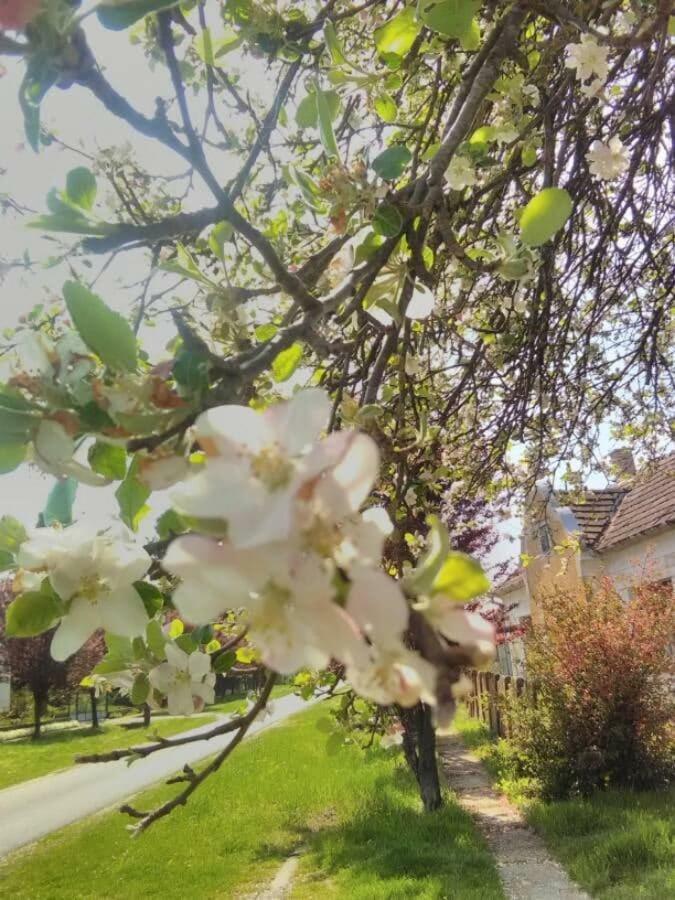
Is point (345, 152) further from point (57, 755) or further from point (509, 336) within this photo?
point (57, 755)

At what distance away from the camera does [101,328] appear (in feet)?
1.79

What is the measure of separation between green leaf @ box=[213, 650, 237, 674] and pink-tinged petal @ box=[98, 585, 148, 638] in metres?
0.30

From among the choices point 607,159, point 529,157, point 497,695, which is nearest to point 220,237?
point 529,157

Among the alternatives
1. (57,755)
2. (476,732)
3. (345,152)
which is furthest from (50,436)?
(57,755)

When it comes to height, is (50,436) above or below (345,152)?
below

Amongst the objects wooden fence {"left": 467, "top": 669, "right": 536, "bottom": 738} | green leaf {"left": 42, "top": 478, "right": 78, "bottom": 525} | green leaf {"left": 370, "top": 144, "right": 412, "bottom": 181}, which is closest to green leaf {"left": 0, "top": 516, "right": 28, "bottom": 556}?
green leaf {"left": 42, "top": 478, "right": 78, "bottom": 525}

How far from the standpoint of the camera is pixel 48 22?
Result: 60cm

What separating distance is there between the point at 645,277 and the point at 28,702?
3078 cm

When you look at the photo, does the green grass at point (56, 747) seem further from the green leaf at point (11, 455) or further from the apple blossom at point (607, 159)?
the green leaf at point (11, 455)

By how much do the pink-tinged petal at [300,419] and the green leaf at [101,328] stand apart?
0.16 m

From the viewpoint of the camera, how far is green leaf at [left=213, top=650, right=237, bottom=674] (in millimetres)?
952

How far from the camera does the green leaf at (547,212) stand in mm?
781

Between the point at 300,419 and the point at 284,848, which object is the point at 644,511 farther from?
the point at 300,419

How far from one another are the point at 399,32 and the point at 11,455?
1.01m
